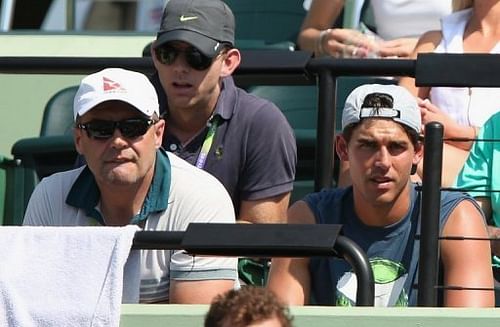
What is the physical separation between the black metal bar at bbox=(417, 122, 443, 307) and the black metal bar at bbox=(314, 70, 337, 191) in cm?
72

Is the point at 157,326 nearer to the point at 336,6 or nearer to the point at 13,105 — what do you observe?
the point at 336,6

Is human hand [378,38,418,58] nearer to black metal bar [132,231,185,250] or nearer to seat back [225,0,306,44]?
→ seat back [225,0,306,44]

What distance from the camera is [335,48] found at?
18.8ft

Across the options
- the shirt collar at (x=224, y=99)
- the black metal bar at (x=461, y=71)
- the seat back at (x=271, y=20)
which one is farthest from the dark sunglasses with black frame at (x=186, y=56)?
the seat back at (x=271, y=20)

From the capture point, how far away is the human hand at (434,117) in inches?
201

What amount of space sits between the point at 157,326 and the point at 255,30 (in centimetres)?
289

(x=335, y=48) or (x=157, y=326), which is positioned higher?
(x=335, y=48)

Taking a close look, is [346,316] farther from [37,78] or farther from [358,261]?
[37,78]

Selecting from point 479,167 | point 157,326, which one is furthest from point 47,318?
point 479,167

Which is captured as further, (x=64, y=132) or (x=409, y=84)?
(x=64, y=132)

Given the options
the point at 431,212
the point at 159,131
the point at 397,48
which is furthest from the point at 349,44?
the point at 431,212

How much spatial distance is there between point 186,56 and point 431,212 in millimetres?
1158

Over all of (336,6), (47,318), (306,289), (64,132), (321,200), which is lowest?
(47,318)

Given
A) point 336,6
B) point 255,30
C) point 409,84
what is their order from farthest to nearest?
point 255,30 < point 336,6 < point 409,84
